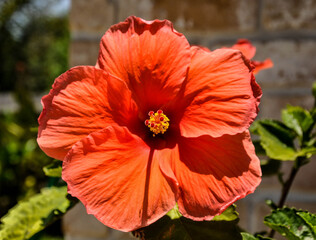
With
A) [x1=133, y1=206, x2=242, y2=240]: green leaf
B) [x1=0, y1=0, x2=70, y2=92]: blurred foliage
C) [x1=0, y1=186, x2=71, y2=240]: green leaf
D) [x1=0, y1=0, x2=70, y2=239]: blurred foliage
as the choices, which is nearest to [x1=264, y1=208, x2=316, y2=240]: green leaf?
[x1=133, y1=206, x2=242, y2=240]: green leaf

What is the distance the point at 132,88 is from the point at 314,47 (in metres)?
0.77

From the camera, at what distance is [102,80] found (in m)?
0.40

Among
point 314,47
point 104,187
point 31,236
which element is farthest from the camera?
point 314,47

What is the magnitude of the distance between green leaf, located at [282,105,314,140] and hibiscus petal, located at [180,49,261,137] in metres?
0.22

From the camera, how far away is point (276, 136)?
1.87ft

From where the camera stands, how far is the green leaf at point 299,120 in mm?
554

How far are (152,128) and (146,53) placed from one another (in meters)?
0.10

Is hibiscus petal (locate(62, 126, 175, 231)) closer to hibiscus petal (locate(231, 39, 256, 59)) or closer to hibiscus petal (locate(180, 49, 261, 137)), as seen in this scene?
hibiscus petal (locate(180, 49, 261, 137))

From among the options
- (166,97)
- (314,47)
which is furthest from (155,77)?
(314,47)

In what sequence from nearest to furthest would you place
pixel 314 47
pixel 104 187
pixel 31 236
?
pixel 104 187
pixel 31 236
pixel 314 47

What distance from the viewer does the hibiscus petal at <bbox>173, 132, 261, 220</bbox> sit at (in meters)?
0.36

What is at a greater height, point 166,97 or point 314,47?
point 166,97

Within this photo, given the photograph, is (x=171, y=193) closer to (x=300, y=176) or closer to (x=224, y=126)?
(x=224, y=126)

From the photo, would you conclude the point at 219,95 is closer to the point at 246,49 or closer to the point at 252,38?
the point at 246,49
